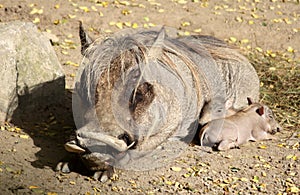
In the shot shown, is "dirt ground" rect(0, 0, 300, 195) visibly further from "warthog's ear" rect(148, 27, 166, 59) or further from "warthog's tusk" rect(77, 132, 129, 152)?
"warthog's ear" rect(148, 27, 166, 59)

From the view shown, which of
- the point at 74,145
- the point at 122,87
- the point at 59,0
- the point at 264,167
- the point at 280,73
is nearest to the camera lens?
the point at 74,145

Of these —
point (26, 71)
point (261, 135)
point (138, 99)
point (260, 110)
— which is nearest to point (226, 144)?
point (261, 135)

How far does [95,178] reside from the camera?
3754mm

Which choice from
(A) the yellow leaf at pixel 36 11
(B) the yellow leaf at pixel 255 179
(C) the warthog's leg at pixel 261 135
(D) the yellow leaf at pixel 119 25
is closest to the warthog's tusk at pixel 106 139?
(B) the yellow leaf at pixel 255 179

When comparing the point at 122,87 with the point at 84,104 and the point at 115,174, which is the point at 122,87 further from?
the point at 115,174

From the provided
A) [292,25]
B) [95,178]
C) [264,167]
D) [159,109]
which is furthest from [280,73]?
[95,178]

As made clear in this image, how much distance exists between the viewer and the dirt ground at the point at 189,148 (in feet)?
12.5

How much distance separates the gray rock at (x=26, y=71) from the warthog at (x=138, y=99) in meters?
0.47

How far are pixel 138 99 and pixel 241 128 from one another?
3.66ft

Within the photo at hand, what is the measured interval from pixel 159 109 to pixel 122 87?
0.28m

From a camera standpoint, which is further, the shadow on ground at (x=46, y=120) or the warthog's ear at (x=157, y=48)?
the shadow on ground at (x=46, y=120)

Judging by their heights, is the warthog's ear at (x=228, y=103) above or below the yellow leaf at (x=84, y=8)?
below

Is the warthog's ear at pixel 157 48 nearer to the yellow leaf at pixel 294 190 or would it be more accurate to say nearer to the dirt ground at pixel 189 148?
the dirt ground at pixel 189 148

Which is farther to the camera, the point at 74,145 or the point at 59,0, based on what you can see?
the point at 59,0
